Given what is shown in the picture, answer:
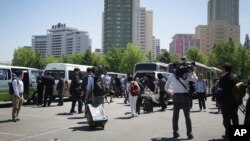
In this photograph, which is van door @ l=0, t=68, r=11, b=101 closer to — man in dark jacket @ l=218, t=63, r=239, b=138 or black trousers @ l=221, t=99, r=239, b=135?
man in dark jacket @ l=218, t=63, r=239, b=138

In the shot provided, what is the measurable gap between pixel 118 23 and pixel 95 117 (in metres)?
165

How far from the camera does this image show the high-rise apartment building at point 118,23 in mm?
174250

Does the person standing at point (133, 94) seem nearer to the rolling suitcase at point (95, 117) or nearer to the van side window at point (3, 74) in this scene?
the rolling suitcase at point (95, 117)

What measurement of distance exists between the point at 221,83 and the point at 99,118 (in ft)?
12.5

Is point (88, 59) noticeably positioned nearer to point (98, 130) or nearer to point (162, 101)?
point (162, 101)

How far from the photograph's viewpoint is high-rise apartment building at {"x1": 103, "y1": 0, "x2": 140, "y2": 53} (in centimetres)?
17425

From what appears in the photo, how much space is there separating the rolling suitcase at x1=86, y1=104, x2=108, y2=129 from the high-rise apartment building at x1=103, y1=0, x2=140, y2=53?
162 meters

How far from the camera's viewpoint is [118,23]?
573ft

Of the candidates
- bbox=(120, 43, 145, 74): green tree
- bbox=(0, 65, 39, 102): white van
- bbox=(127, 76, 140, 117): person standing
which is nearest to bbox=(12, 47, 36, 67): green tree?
bbox=(120, 43, 145, 74): green tree

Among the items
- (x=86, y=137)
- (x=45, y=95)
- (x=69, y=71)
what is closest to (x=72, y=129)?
(x=86, y=137)

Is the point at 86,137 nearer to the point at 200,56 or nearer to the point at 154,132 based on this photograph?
the point at 154,132

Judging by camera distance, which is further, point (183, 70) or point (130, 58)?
point (130, 58)

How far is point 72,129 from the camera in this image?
11531 millimetres

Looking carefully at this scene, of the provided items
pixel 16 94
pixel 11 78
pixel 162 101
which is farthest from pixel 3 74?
pixel 162 101
